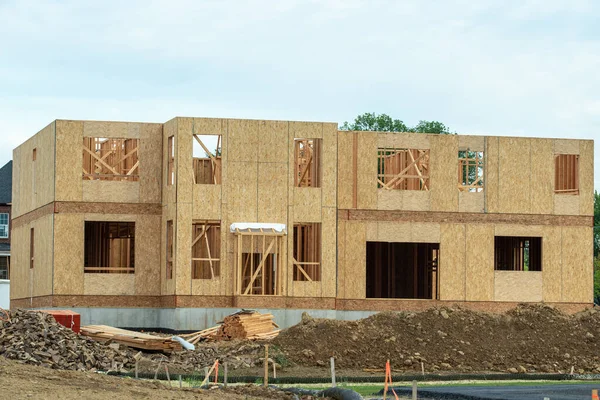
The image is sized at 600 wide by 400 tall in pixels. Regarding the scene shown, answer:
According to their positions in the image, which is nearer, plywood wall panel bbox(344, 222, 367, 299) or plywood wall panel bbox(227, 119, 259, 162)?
plywood wall panel bbox(227, 119, 259, 162)

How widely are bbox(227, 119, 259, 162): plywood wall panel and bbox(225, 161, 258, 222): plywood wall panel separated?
0.22m

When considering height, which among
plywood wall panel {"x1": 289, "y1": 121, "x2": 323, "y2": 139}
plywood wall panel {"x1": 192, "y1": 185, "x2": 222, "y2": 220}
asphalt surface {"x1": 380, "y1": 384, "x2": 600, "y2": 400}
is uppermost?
plywood wall panel {"x1": 289, "y1": 121, "x2": 323, "y2": 139}

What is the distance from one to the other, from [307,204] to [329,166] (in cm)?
156

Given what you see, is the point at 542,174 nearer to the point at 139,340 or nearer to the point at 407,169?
the point at 407,169

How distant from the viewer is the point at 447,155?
38.7 meters

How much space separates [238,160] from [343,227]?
454cm

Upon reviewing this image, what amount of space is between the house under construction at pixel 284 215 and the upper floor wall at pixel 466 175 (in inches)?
2.0

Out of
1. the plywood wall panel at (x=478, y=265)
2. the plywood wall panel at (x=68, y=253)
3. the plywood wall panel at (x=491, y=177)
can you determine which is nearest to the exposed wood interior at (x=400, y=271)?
the plywood wall panel at (x=478, y=265)

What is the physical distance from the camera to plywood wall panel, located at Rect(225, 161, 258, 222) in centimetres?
3656

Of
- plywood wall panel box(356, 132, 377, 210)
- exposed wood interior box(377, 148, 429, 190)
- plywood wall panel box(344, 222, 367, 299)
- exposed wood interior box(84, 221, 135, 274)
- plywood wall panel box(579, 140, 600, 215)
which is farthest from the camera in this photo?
exposed wood interior box(84, 221, 135, 274)

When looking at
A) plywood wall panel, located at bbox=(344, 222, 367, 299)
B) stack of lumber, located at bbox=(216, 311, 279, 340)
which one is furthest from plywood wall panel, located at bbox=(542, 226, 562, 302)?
stack of lumber, located at bbox=(216, 311, 279, 340)

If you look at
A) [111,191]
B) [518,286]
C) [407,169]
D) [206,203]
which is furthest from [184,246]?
[518,286]

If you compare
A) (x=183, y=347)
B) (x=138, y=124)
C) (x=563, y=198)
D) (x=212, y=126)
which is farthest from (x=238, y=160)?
(x=563, y=198)

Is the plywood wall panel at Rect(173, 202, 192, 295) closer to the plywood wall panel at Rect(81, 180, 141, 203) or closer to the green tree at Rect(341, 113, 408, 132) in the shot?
the plywood wall panel at Rect(81, 180, 141, 203)
